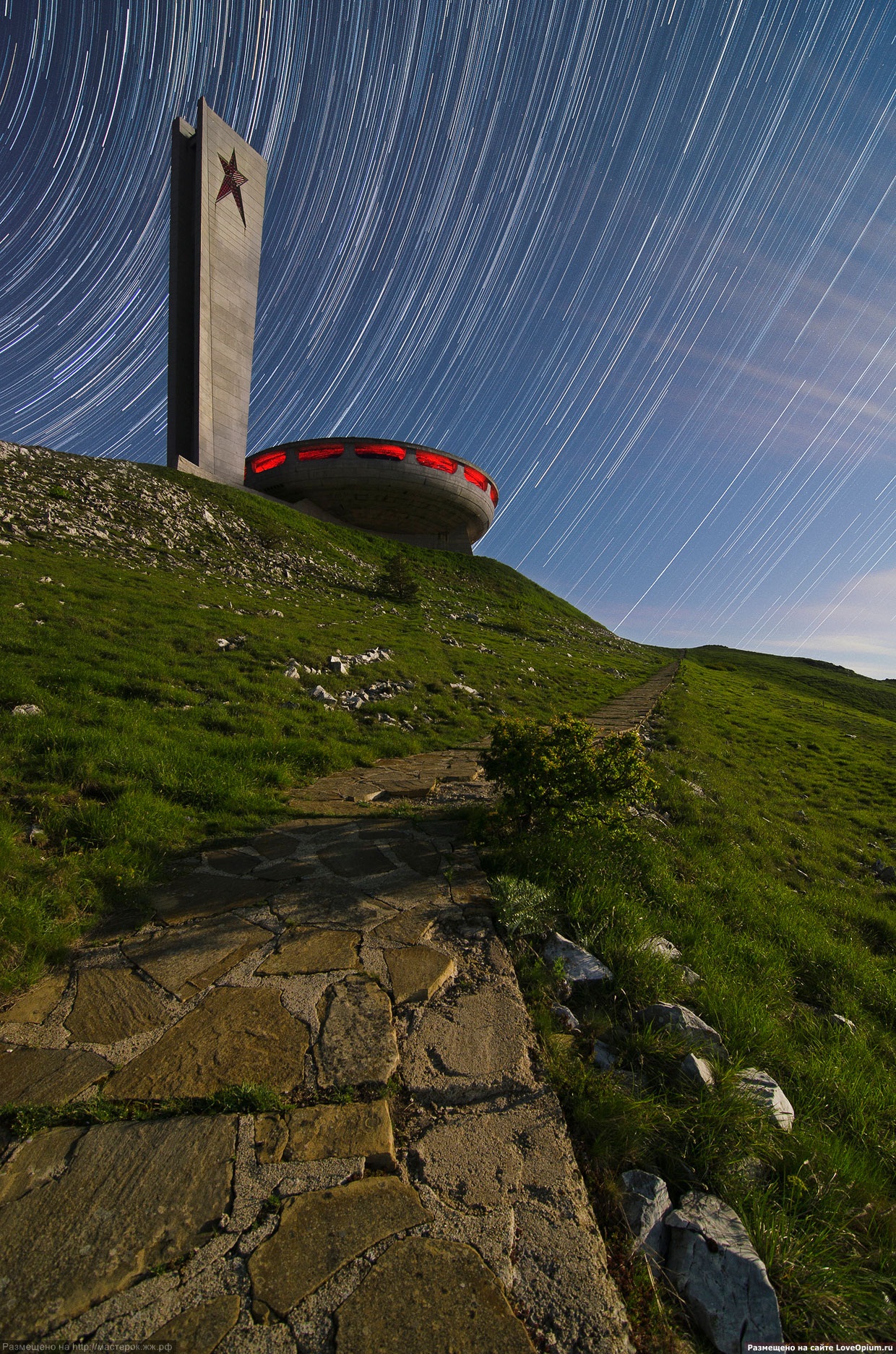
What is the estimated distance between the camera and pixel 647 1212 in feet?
8.80

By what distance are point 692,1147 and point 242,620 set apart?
56.3 ft

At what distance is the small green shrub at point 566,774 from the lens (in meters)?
6.55

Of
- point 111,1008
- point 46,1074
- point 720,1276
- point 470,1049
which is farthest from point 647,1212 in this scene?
point 111,1008

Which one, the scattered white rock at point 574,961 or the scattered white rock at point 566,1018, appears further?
the scattered white rock at point 574,961

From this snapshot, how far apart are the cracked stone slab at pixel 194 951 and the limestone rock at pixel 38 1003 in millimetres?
460

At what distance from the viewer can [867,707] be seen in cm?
6034

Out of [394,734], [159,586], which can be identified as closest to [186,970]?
[394,734]

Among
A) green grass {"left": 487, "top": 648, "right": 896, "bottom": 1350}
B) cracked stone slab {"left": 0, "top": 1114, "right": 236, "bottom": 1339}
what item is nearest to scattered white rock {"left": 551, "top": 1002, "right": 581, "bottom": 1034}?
green grass {"left": 487, "top": 648, "right": 896, "bottom": 1350}

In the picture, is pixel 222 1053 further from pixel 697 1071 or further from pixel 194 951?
pixel 697 1071

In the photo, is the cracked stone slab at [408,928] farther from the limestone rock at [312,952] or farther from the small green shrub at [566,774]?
the small green shrub at [566,774]

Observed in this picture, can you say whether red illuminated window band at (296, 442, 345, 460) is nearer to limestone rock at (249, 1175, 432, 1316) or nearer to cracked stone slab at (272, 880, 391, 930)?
cracked stone slab at (272, 880, 391, 930)

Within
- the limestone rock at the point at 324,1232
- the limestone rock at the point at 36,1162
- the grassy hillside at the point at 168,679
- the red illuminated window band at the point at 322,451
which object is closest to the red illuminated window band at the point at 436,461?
the red illuminated window band at the point at 322,451

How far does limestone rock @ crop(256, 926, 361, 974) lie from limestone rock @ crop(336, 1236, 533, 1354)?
78.9 inches

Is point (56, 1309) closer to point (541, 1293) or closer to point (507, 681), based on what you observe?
point (541, 1293)
